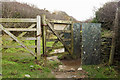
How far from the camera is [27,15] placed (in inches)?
458

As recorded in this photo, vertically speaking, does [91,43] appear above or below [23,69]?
above

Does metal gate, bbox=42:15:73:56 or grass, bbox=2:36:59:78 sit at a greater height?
metal gate, bbox=42:15:73:56

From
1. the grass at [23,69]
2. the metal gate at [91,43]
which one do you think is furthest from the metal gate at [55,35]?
the metal gate at [91,43]

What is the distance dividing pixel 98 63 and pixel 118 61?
38.5 inches

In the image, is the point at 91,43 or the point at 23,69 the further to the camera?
the point at 91,43

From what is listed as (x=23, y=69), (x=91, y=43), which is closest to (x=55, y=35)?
(x=91, y=43)

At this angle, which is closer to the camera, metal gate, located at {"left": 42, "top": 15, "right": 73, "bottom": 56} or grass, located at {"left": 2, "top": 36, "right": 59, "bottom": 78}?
grass, located at {"left": 2, "top": 36, "right": 59, "bottom": 78}

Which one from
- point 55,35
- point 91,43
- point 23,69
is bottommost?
point 23,69

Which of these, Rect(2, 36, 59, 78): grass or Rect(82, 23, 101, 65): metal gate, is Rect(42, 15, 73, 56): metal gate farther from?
Rect(82, 23, 101, 65): metal gate

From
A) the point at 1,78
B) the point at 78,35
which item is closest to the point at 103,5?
the point at 78,35

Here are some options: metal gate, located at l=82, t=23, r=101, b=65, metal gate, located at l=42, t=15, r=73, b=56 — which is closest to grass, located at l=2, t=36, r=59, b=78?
metal gate, located at l=42, t=15, r=73, b=56

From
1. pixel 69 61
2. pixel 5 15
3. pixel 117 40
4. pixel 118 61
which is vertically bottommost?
pixel 69 61

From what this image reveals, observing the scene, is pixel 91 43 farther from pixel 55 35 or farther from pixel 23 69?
pixel 23 69

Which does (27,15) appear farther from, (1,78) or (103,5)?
(1,78)
